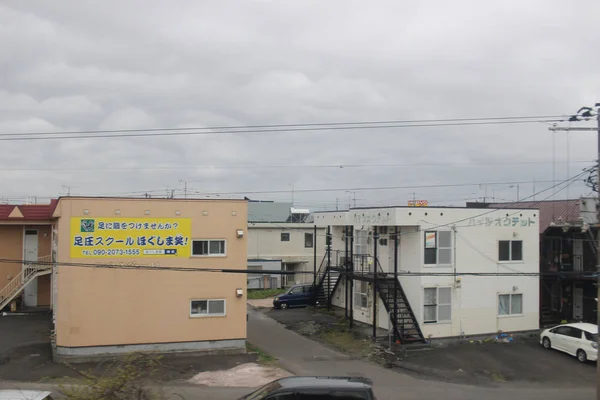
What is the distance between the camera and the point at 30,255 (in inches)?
1146

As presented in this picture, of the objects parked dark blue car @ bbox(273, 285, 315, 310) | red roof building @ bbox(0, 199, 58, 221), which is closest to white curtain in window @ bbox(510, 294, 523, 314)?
parked dark blue car @ bbox(273, 285, 315, 310)

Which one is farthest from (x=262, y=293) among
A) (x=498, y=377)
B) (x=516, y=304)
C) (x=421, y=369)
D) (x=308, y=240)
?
(x=498, y=377)

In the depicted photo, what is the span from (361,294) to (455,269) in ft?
16.7

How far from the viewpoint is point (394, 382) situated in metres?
16.7

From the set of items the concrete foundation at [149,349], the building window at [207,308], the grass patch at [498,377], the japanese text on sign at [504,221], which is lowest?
the grass patch at [498,377]

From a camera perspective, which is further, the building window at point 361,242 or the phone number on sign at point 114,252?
the building window at point 361,242

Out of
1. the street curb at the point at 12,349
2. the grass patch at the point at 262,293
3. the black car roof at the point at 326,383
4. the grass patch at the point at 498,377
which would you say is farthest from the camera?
the grass patch at the point at 262,293

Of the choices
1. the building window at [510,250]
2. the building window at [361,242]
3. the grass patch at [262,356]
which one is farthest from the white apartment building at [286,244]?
the grass patch at [262,356]

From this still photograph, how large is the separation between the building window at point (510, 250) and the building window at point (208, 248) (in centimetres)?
1224

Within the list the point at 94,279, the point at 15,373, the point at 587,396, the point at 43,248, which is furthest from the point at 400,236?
the point at 43,248

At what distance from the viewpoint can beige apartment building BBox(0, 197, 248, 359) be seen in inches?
722

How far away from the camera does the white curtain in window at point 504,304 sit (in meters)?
23.2

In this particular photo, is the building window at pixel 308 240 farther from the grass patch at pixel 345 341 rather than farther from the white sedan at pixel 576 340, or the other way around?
the white sedan at pixel 576 340

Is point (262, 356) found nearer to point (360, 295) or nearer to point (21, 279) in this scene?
point (360, 295)
